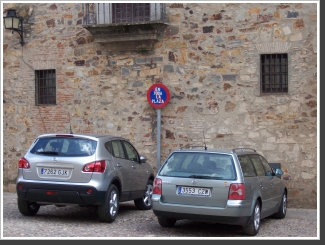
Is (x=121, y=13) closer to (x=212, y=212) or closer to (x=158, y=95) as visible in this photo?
(x=158, y=95)

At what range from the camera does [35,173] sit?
10617mm

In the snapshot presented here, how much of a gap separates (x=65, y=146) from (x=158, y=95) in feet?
15.5

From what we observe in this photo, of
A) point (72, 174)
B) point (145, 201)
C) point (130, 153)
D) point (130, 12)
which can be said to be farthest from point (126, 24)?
point (72, 174)

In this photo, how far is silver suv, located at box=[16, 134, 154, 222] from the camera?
34.0 feet

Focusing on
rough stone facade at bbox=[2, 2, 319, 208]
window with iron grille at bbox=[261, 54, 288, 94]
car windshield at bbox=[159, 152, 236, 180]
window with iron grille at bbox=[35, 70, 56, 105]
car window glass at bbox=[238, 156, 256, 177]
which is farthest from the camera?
window with iron grille at bbox=[35, 70, 56, 105]

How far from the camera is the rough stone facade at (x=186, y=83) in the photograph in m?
14.1

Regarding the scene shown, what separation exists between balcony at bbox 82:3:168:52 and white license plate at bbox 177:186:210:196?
242 inches

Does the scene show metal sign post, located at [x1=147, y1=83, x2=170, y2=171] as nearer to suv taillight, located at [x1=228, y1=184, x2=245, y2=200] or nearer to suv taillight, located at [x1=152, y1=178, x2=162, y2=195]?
suv taillight, located at [x1=152, y1=178, x2=162, y2=195]

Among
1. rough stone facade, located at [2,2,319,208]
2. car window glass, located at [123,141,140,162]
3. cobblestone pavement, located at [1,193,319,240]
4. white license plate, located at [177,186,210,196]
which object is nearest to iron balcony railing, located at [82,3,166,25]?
rough stone facade, located at [2,2,319,208]

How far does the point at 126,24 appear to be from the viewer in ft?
48.9

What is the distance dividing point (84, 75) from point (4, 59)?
2530 mm

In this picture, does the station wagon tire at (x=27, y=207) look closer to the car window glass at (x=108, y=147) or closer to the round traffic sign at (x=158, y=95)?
the car window glass at (x=108, y=147)

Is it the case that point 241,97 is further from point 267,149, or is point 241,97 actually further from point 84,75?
point 84,75

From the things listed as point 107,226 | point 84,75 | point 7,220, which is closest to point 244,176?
point 107,226
